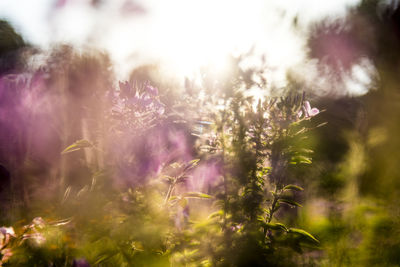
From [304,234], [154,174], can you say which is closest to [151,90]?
[154,174]

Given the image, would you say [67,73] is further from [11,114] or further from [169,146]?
[169,146]

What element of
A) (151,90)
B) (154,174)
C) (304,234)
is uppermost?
(151,90)

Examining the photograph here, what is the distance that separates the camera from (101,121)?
2.32 feet

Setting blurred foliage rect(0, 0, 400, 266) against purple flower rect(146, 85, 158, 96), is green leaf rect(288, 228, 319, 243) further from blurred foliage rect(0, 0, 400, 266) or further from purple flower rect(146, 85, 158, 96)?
purple flower rect(146, 85, 158, 96)

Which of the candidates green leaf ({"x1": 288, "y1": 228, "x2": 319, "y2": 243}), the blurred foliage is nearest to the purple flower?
the blurred foliage

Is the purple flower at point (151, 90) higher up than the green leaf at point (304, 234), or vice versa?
the purple flower at point (151, 90)

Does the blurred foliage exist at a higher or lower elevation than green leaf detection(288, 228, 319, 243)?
higher

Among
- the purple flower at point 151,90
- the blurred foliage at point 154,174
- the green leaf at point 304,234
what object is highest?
the purple flower at point 151,90

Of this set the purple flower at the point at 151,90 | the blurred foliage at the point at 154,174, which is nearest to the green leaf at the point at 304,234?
the blurred foliage at the point at 154,174

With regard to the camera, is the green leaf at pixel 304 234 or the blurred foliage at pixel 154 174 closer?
the blurred foliage at pixel 154 174

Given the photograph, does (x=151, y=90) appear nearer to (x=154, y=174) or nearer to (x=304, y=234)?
(x=154, y=174)

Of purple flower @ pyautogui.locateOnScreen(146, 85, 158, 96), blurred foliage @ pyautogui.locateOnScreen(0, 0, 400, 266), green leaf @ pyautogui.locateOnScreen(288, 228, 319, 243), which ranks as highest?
purple flower @ pyautogui.locateOnScreen(146, 85, 158, 96)

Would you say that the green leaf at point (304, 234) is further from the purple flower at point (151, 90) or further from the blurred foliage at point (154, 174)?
the purple flower at point (151, 90)

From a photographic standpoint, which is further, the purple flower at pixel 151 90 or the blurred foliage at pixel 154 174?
the purple flower at pixel 151 90
